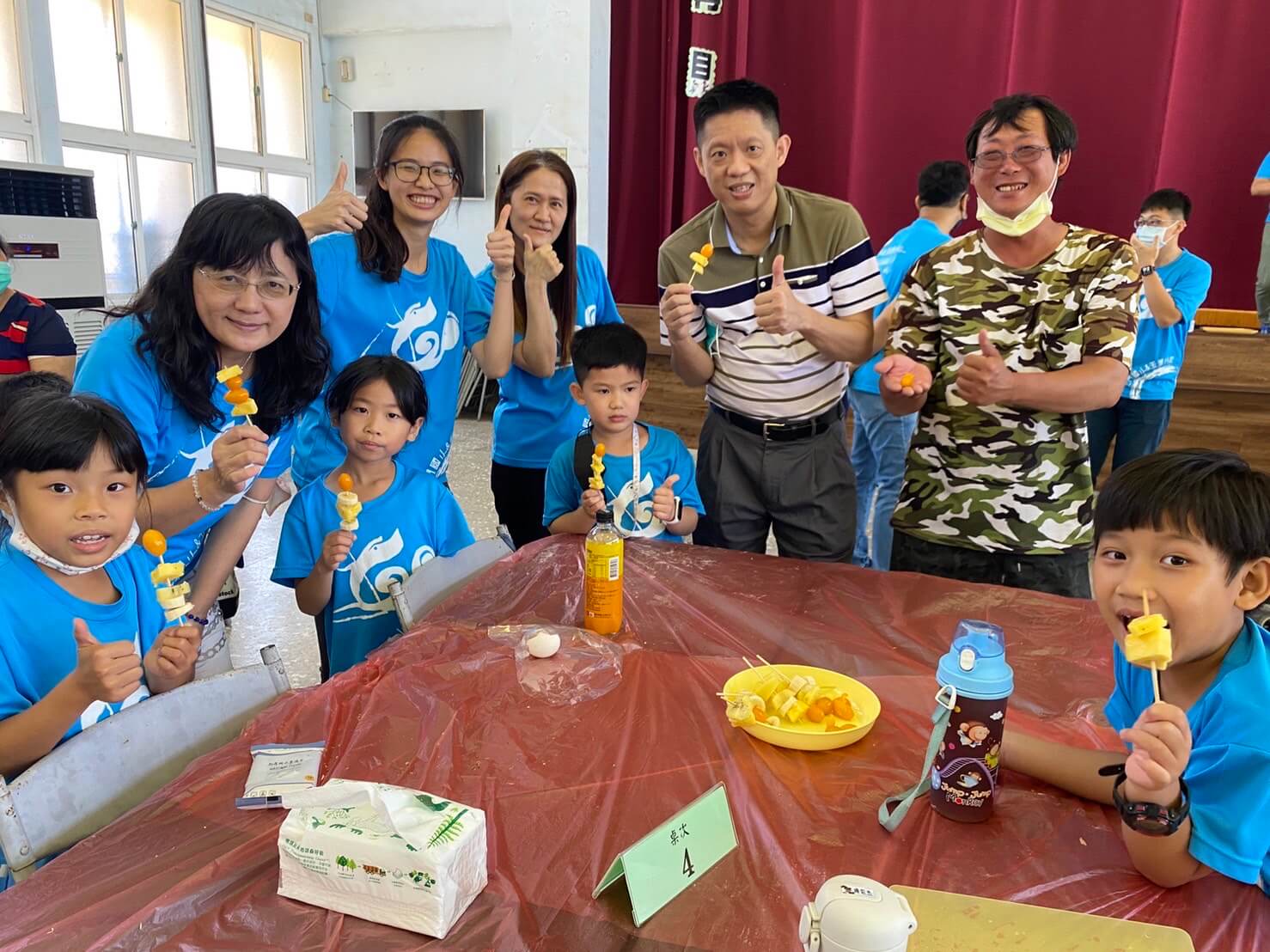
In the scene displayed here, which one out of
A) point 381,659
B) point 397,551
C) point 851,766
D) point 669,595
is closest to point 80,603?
point 381,659

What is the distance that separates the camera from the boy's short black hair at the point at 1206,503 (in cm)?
89

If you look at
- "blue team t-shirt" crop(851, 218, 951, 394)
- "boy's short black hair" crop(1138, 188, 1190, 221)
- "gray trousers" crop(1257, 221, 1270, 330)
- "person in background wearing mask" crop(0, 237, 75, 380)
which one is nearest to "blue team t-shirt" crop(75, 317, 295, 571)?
"person in background wearing mask" crop(0, 237, 75, 380)

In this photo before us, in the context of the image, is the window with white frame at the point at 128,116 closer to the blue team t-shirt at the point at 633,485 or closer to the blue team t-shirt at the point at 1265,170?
the blue team t-shirt at the point at 633,485

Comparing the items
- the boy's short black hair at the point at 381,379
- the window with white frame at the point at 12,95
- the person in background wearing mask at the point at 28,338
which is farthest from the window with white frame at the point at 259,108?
the boy's short black hair at the point at 381,379

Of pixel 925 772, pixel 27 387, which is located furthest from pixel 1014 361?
pixel 27 387

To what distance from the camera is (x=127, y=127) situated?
6086 millimetres

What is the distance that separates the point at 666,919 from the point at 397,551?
3.74 ft

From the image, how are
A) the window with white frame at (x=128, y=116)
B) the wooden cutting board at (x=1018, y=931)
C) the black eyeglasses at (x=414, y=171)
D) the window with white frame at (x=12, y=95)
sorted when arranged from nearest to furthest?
the wooden cutting board at (x=1018, y=931) → the black eyeglasses at (x=414, y=171) → the window with white frame at (x=12, y=95) → the window with white frame at (x=128, y=116)

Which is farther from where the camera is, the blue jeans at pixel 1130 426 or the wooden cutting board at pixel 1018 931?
the blue jeans at pixel 1130 426

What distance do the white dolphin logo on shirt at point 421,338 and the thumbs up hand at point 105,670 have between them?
109 cm

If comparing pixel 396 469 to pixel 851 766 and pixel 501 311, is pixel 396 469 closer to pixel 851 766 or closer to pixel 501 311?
pixel 501 311

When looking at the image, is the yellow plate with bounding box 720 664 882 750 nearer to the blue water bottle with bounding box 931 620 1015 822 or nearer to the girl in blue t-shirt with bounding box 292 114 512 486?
the blue water bottle with bounding box 931 620 1015 822

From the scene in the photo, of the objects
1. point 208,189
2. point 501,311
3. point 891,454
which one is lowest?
point 891,454

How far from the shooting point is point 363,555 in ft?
5.90
